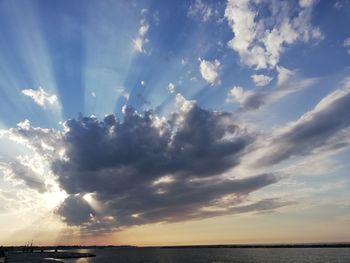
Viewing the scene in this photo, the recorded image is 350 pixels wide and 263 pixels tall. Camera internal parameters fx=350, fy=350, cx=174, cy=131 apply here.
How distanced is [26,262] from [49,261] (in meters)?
14.5

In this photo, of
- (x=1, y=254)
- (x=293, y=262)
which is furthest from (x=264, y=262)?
(x=1, y=254)

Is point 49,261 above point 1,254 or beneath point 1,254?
beneath

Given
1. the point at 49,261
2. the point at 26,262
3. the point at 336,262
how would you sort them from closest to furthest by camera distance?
the point at 26,262, the point at 49,261, the point at 336,262

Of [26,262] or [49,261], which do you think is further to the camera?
[49,261]

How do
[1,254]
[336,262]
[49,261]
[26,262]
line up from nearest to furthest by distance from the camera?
[26,262], [49,261], [336,262], [1,254]

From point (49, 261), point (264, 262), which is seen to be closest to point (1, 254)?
point (49, 261)

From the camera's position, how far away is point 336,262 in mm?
154625

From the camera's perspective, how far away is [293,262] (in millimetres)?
159500

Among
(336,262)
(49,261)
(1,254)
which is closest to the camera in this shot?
(49,261)

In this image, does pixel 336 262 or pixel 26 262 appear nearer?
pixel 26 262

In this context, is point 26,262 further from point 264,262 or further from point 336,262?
point 336,262

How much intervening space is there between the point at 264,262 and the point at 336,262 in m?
31.0

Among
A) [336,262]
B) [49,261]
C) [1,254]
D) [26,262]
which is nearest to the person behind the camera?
[26,262]

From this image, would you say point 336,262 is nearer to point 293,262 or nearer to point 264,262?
point 293,262
